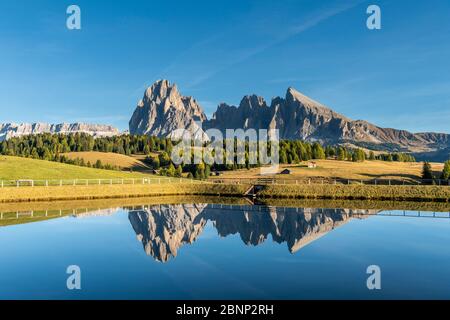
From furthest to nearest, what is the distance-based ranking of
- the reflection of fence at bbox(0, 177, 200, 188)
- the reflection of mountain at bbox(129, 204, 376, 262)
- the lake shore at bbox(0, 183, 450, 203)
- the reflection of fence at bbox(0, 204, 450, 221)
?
the reflection of fence at bbox(0, 177, 200, 188)
the lake shore at bbox(0, 183, 450, 203)
the reflection of fence at bbox(0, 204, 450, 221)
the reflection of mountain at bbox(129, 204, 376, 262)

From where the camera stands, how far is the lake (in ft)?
54.4

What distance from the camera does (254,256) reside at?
23.6m

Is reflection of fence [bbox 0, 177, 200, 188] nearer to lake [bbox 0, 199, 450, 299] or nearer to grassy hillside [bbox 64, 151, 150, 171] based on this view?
lake [bbox 0, 199, 450, 299]

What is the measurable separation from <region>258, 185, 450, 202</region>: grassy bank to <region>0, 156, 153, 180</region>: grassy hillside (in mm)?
39034

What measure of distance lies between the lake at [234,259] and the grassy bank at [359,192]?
67.6 feet

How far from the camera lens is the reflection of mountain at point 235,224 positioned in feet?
93.4

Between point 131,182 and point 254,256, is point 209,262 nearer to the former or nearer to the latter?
point 254,256

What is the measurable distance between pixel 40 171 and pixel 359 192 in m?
64.9

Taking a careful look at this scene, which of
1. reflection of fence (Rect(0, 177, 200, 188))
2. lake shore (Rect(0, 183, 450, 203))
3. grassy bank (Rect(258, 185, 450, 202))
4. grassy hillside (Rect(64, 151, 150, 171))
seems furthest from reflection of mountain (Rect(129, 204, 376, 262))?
grassy hillside (Rect(64, 151, 150, 171))
